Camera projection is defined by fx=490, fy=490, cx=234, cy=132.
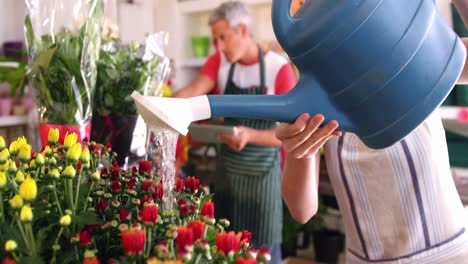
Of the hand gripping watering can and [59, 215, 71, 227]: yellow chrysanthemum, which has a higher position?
the hand gripping watering can

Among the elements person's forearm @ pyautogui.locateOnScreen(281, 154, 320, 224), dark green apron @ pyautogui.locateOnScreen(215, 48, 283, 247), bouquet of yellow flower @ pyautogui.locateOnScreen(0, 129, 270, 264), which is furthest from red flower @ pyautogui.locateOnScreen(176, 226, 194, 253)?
dark green apron @ pyautogui.locateOnScreen(215, 48, 283, 247)

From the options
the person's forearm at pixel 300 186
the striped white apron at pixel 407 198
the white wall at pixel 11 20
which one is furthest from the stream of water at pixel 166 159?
the white wall at pixel 11 20

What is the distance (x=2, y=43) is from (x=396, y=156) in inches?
87.4

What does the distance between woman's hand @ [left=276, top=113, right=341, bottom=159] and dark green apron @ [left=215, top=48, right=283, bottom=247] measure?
114 cm

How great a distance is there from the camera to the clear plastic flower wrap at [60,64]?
0.89 meters

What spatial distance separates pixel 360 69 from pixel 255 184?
54.2 inches

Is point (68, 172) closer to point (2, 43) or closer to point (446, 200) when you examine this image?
point (446, 200)

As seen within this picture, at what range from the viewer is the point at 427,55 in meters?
0.54

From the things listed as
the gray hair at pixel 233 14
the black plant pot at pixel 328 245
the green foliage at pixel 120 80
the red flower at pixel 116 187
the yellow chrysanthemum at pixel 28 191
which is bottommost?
the black plant pot at pixel 328 245

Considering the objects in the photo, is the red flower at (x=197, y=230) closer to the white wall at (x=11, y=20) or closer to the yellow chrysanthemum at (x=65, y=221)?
the yellow chrysanthemum at (x=65, y=221)

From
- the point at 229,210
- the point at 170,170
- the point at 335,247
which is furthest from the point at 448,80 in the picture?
the point at 335,247

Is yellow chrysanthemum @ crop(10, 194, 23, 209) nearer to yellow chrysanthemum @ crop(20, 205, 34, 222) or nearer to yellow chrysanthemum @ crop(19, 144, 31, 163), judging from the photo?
yellow chrysanthemum @ crop(20, 205, 34, 222)

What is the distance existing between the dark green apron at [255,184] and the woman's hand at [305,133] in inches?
44.9

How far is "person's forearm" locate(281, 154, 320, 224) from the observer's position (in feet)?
2.88
